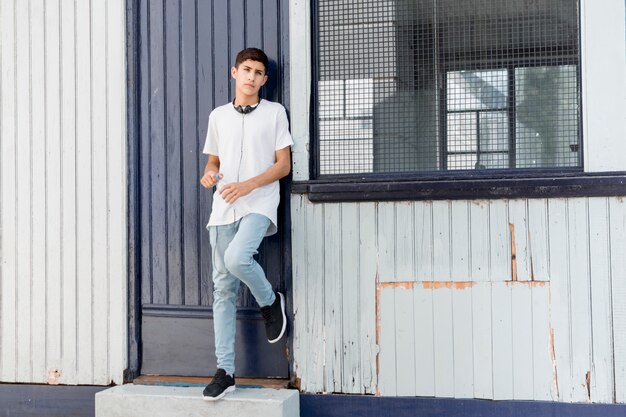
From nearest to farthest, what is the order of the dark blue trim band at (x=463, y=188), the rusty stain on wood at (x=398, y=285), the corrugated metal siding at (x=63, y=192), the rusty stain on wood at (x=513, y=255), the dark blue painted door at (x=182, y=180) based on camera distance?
the dark blue trim band at (x=463, y=188) < the rusty stain on wood at (x=513, y=255) < the rusty stain on wood at (x=398, y=285) < the dark blue painted door at (x=182, y=180) < the corrugated metal siding at (x=63, y=192)

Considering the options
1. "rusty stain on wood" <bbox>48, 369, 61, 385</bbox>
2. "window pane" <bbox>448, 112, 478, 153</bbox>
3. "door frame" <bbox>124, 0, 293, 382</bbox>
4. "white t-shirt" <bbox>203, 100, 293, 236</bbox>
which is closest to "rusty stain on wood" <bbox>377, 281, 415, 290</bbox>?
"white t-shirt" <bbox>203, 100, 293, 236</bbox>

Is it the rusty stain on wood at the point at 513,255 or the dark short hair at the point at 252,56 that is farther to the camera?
the dark short hair at the point at 252,56

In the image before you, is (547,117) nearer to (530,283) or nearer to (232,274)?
(530,283)

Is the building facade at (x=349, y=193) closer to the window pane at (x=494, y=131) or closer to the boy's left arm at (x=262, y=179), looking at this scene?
the window pane at (x=494, y=131)

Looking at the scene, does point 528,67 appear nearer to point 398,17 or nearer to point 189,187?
point 398,17

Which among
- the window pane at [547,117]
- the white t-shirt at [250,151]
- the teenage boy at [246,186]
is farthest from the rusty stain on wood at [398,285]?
the window pane at [547,117]

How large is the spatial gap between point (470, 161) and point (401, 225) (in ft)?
1.80

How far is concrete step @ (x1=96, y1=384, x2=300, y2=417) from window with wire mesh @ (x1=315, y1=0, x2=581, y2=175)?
1382 millimetres

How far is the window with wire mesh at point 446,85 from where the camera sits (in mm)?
4023

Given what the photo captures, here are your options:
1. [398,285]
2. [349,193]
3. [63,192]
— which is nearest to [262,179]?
[349,193]

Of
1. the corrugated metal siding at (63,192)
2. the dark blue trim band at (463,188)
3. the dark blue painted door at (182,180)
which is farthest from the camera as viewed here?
the corrugated metal siding at (63,192)

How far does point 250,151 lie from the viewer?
4.10m

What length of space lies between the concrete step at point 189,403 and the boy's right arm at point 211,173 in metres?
1.19

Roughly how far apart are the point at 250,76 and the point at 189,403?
6.16 ft
